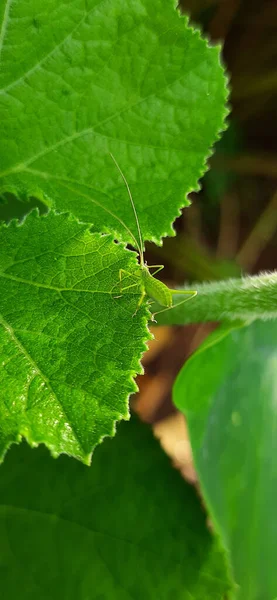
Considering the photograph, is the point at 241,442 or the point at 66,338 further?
the point at 241,442

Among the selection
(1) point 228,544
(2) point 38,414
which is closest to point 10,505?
(1) point 228,544

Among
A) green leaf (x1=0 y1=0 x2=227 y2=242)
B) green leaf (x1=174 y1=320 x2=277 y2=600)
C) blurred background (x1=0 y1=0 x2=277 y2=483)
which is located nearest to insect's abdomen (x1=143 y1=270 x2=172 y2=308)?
green leaf (x1=0 y1=0 x2=227 y2=242)

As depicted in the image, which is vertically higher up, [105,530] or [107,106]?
[107,106]

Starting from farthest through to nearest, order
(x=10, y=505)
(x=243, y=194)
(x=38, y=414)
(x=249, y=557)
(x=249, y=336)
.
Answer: (x=243, y=194)
(x=249, y=336)
(x=249, y=557)
(x=10, y=505)
(x=38, y=414)

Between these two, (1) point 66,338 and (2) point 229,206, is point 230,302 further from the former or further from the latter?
(2) point 229,206

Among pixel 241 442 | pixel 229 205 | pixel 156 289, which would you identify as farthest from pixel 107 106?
pixel 229 205

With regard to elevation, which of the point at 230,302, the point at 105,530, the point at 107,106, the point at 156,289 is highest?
the point at 107,106

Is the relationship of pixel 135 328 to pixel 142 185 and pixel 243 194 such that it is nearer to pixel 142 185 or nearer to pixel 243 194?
pixel 142 185

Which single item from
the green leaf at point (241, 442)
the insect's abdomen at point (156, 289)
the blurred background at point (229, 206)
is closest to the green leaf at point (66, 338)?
the insect's abdomen at point (156, 289)

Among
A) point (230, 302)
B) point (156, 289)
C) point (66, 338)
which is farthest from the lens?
point (230, 302)
